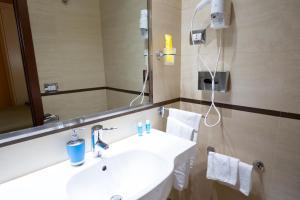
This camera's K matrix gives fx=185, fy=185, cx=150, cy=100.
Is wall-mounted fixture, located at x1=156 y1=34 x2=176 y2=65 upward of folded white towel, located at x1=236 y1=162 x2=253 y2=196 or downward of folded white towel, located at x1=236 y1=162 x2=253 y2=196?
upward

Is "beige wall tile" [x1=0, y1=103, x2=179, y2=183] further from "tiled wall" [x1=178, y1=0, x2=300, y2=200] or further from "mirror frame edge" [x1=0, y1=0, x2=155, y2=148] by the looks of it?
"tiled wall" [x1=178, y1=0, x2=300, y2=200]

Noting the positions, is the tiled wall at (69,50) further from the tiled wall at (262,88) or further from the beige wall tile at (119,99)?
the tiled wall at (262,88)

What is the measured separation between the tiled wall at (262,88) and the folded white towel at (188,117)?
21 cm

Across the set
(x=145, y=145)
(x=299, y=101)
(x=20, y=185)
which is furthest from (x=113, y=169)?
(x=299, y=101)

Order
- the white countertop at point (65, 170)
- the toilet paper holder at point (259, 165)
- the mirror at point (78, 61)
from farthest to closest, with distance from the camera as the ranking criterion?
the toilet paper holder at point (259, 165) < the mirror at point (78, 61) < the white countertop at point (65, 170)

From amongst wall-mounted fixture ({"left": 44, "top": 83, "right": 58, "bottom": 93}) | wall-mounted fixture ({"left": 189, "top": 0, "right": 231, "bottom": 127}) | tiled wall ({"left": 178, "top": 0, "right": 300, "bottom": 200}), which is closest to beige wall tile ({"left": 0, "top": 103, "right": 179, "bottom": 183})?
wall-mounted fixture ({"left": 44, "top": 83, "right": 58, "bottom": 93})

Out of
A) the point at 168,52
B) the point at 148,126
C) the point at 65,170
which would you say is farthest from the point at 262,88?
the point at 65,170

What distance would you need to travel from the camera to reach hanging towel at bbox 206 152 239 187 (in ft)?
4.13

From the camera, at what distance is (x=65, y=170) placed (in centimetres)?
92

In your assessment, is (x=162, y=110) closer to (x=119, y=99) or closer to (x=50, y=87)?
(x=119, y=99)

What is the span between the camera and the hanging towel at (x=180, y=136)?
1259 mm

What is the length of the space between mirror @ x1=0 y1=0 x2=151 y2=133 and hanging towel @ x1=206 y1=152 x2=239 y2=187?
2.20ft

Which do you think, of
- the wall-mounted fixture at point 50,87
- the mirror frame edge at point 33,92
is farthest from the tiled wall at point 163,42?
the wall-mounted fixture at point 50,87

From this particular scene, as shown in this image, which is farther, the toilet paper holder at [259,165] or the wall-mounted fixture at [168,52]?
the wall-mounted fixture at [168,52]
